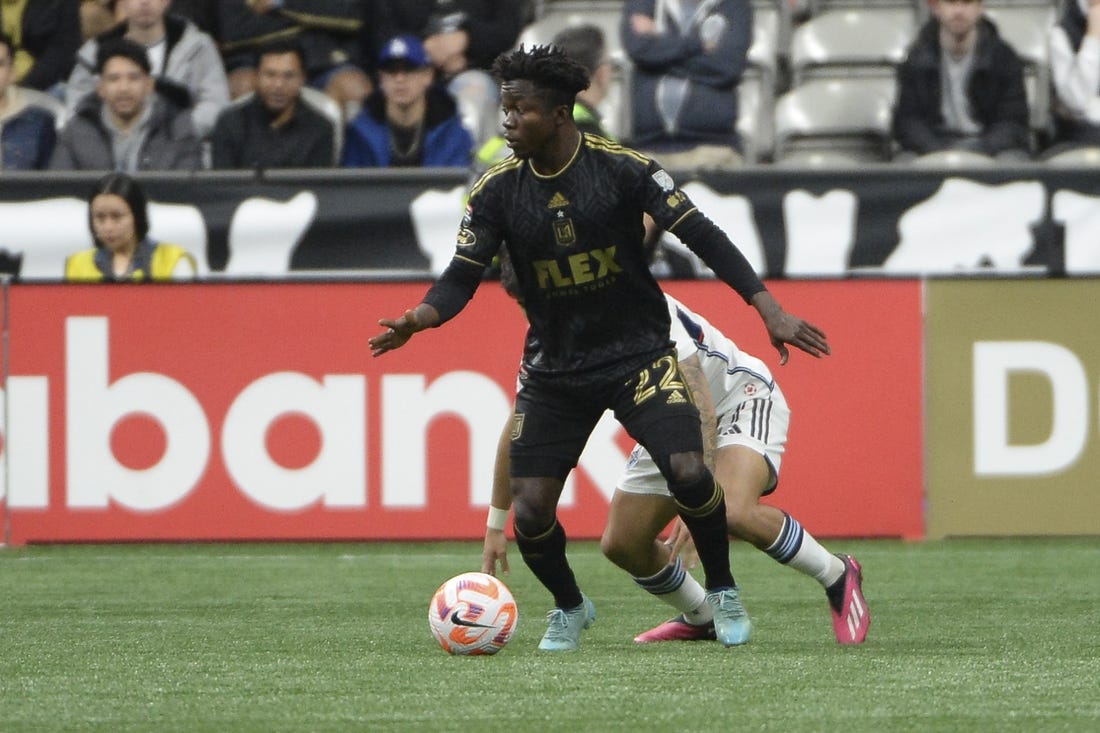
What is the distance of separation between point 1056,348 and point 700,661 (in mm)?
4851

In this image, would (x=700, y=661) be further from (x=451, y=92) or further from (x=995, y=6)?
(x=995, y=6)

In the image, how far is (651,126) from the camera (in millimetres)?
13414

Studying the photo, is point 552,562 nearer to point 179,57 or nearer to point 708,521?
point 708,521

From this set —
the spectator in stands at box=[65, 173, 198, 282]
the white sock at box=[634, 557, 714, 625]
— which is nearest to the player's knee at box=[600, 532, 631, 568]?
the white sock at box=[634, 557, 714, 625]

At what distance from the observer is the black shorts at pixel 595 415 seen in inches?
259

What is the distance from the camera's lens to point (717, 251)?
6.50 meters

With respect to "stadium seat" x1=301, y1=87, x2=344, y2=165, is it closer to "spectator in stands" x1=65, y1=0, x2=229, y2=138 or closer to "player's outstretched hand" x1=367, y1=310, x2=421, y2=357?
"spectator in stands" x1=65, y1=0, x2=229, y2=138

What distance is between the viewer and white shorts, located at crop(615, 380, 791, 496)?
7.16 m

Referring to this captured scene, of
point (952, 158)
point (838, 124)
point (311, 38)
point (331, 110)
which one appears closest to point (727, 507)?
point (952, 158)

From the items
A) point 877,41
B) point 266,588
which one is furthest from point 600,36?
point 266,588

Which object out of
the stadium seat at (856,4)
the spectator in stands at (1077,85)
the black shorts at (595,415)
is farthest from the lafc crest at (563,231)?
the stadium seat at (856,4)

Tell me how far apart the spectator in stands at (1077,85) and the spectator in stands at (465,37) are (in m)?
3.70

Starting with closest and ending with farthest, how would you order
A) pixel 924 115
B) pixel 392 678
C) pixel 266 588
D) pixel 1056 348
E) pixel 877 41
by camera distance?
1. pixel 392 678
2. pixel 266 588
3. pixel 1056 348
4. pixel 924 115
5. pixel 877 41

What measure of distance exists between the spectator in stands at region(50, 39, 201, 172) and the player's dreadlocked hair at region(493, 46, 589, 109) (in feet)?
21.6
